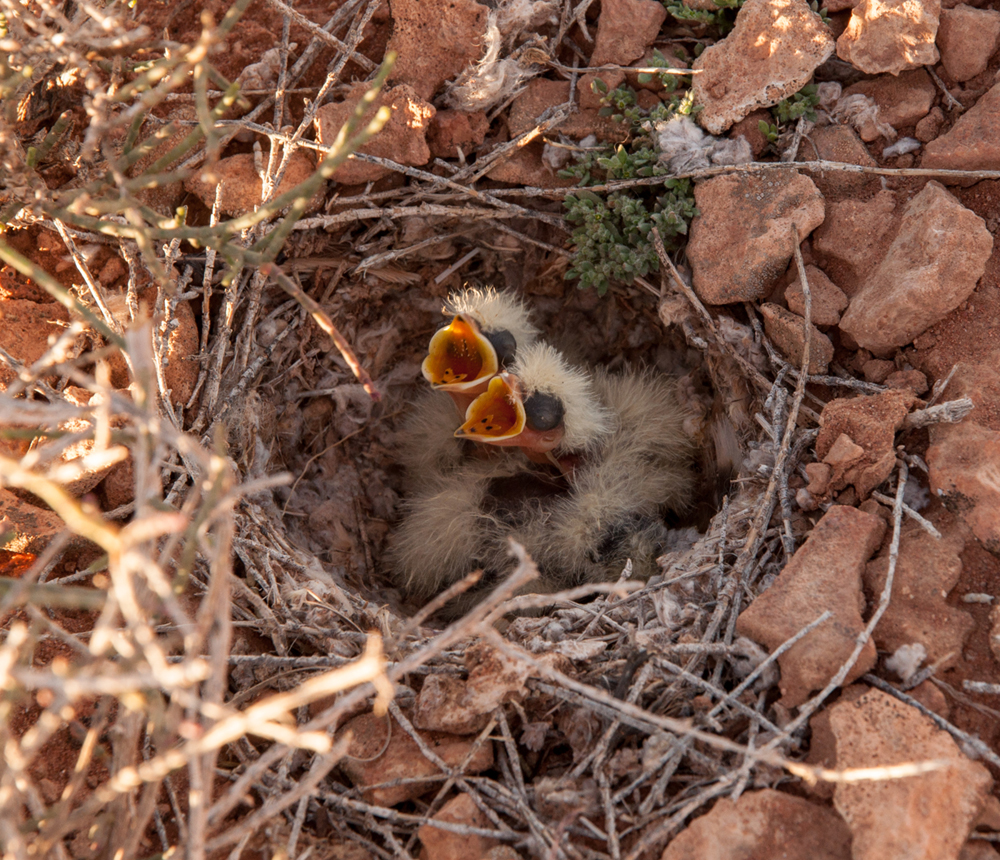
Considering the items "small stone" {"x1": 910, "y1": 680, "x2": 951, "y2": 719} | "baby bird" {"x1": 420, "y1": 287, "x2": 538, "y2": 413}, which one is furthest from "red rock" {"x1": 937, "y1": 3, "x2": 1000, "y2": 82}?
"small stone" {"x1": 910, "y1": 680, "x2": 951, "y2": 719}

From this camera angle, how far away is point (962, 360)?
1.56 meters

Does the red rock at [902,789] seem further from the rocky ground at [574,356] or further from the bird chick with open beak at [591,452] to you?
the bird chick with open beak at [591,452]

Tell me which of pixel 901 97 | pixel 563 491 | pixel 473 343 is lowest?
pixel 563 491

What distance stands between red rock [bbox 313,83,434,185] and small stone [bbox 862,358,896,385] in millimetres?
1198

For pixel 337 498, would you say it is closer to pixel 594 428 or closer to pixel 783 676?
pixel 594 428

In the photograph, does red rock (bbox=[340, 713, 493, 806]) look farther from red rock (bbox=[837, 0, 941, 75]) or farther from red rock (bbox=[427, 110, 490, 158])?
red rock (bbox=[837, 0, 941, 75])

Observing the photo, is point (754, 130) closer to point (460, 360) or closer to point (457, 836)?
point (460, 360)

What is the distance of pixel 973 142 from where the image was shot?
1.63m

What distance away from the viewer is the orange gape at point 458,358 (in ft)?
6.68

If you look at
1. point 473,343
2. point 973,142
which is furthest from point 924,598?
point 473,343

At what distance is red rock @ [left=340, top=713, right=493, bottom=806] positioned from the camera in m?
1.28

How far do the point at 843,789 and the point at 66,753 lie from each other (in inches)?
50.4

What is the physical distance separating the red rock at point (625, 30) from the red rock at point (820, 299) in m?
0.73

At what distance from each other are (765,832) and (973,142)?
146 cm
